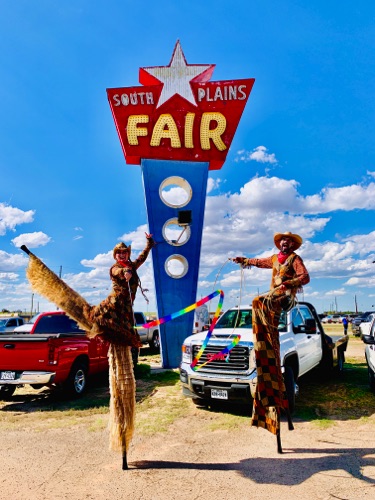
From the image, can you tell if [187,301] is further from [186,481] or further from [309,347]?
[186,481]

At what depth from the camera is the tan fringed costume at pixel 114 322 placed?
4719 mm

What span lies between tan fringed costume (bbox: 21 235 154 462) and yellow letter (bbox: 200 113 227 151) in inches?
372

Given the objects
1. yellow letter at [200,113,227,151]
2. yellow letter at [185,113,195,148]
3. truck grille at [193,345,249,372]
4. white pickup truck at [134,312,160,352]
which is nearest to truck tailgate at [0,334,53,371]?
truck grille at [193,345,249,372]

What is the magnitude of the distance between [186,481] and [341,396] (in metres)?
5.17

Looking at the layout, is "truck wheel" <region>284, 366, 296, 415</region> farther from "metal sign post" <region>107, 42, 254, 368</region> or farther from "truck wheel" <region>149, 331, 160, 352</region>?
"truck wheel" <region>149, 331, 160, 352</region>

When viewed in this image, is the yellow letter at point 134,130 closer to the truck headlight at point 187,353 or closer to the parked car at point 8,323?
the truck headlight at point 187,353

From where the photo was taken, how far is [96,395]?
9047 mm

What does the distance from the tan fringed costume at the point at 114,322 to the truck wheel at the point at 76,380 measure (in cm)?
420

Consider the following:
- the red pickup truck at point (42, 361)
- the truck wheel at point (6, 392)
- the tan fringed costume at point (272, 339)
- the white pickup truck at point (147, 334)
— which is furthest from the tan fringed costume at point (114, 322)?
the white pickup truck at point (147, 334)

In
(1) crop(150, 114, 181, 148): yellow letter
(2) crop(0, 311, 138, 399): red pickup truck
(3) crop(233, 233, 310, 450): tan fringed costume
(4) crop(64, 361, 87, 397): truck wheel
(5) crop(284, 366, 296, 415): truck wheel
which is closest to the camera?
(3) crop(233, 233, 310, 450): tan fringed costume

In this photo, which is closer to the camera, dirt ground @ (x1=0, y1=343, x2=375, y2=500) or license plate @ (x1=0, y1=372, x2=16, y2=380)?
dirt ground @ (x1=0, y1=343, x2=375, y2=500)

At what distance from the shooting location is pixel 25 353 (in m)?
8.12

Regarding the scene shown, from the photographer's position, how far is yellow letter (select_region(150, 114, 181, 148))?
13205 millimetres

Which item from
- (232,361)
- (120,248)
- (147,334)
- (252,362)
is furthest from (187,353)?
(147,334)
